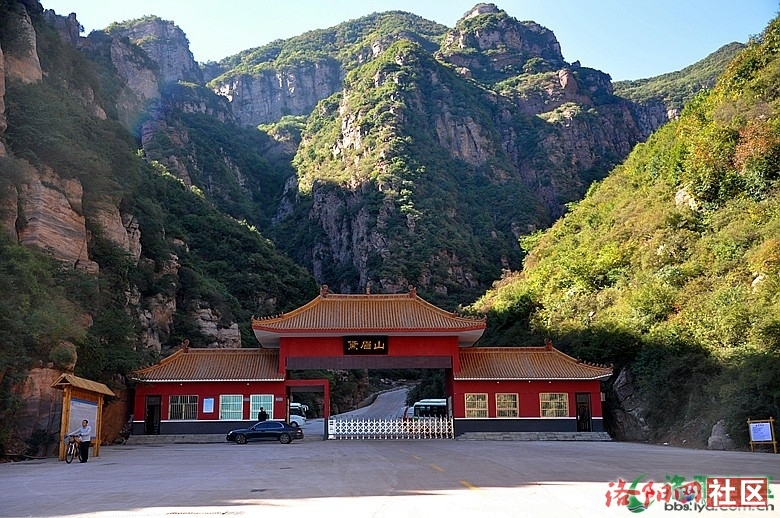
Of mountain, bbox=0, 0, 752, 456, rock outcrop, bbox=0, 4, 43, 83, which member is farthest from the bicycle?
rock outcrop, bbox=0, 4, 43, 83

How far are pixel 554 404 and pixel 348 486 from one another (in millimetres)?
19970

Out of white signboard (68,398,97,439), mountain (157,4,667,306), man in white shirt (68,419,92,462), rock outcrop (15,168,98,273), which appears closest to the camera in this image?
man in white shirt (68,419,92,462)

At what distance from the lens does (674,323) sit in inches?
1040

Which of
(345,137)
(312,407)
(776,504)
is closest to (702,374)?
(776,504)

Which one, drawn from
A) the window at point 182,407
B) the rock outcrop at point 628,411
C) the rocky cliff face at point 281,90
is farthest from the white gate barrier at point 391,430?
the rocky cliff face at point 281,90

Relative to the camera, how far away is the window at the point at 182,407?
28125 mm

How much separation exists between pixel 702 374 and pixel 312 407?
112 ft

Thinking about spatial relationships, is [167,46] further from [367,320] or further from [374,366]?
[374,366]

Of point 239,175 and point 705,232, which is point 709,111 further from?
point 239,175

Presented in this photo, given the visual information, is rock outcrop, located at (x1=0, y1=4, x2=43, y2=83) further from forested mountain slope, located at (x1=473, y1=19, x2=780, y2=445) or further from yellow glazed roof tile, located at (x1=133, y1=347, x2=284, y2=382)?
forested mountain slope, located at (x1=473, y1=19, x2=780, y2=445)

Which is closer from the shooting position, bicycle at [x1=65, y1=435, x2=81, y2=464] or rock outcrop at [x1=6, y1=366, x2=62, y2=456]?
bicycle at [x1=65, y1=435, x2=81, y2=464]

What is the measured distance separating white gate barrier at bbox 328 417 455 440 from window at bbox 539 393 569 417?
3.76m

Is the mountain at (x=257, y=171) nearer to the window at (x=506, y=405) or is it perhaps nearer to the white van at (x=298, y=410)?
the white van at (x=298, y=410)

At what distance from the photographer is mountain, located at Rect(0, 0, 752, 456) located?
1104 inches
